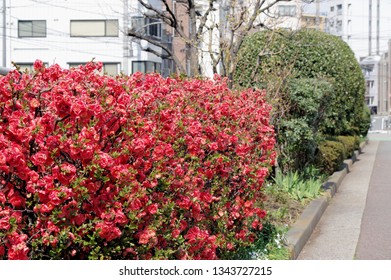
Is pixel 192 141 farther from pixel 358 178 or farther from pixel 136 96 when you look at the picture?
pixel 358 178

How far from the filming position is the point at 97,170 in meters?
3.43

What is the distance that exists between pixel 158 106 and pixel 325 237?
188 inches

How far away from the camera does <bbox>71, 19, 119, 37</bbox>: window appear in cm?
3850

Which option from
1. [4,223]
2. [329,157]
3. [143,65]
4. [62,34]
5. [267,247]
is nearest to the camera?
[4,223]

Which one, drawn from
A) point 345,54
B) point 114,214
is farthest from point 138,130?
point 345,54

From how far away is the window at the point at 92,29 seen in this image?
126ft

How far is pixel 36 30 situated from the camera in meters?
39.2

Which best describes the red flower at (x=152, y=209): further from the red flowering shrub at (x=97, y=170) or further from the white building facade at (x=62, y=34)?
the white building facade at (x=62, y=34)

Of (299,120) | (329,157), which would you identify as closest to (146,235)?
(299,120)

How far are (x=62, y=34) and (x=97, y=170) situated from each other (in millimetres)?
36657

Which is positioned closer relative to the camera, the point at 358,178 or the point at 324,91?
the point at 324,91

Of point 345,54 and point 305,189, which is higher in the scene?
point 345,54

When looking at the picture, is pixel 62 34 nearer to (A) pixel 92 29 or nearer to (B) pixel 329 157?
(A) pixel 92 29

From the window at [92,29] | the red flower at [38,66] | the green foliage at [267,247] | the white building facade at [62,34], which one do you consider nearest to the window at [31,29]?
the white building facade at [62,34]
